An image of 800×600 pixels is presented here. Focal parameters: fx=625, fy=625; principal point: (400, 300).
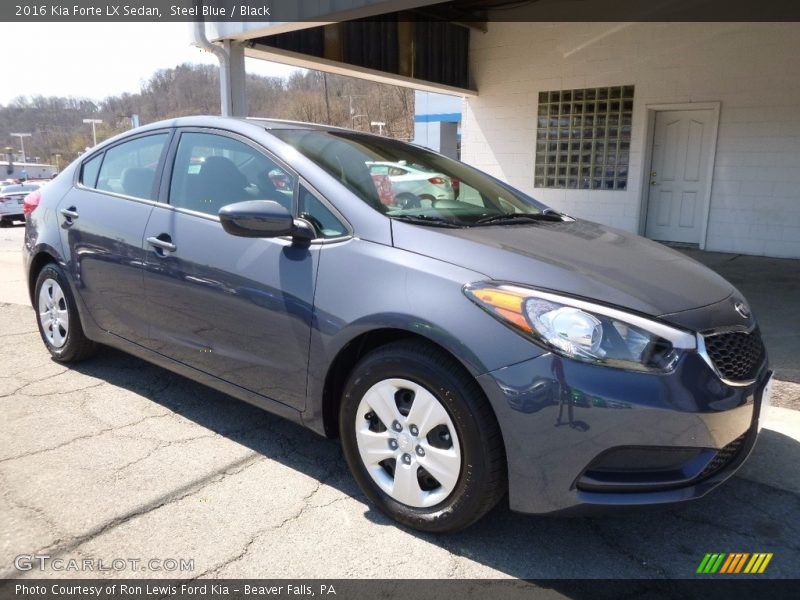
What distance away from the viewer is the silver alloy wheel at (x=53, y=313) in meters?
4.03

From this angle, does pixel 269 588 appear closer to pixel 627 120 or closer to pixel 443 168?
pixel 443 168

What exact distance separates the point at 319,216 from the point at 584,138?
8634 millimetres

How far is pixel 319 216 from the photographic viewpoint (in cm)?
265

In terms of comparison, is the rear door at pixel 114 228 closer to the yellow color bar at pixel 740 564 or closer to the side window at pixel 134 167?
the side window at pixel 134 167

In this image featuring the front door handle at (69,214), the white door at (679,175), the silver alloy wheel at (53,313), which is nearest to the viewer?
the front door handle at (69,214)

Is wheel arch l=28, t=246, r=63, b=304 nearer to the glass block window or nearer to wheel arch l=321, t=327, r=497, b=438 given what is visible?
wheel arch l=321, t=327, r=497, b=438

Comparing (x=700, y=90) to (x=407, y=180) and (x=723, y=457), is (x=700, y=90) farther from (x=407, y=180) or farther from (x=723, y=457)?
(x=723, y=457)

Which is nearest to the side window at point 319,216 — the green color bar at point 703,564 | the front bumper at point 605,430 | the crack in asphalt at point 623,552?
the front bumper at point 605,430

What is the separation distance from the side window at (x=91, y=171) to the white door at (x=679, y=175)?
8.28m

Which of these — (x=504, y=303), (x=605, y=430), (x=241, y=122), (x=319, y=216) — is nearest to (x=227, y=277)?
(x=319, y=216)

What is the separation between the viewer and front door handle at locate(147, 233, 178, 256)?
3.08 metres

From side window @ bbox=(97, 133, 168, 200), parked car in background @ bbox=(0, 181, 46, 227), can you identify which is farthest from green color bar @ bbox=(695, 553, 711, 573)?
parked car in background @ bbox=(0, 181, 46, 227)

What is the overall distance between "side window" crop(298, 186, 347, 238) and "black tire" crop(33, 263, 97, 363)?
6.67ft

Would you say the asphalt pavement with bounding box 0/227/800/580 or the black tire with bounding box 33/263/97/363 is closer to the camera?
the asphalt pavement with bounding box 0/227/800/580
